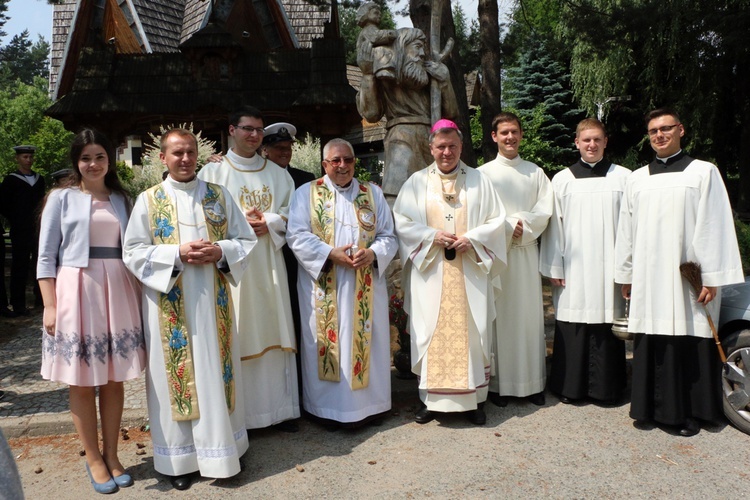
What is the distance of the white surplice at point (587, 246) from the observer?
200 inches

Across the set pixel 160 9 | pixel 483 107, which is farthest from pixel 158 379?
pixel 160 9

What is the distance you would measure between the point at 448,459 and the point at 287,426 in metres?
1.27

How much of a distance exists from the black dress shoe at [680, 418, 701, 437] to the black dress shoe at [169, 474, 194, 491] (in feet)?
10.7

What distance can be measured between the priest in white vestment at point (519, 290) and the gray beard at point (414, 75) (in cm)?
107

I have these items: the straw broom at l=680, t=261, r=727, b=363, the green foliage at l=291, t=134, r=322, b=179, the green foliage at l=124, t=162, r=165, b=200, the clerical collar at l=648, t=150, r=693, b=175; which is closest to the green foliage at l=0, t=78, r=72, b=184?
the green foliage at l=291, t=134, r=322, b=179

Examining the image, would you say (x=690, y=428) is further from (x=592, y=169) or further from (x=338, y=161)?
(x=338, y=161)

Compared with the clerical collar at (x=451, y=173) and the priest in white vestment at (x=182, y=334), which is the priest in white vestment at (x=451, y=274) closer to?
the clerical collar at (x=451, y=173)

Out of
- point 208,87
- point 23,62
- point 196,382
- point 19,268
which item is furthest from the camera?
point 23,62

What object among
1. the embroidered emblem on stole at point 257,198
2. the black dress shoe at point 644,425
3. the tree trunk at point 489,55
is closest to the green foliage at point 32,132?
the tree trunk at point 489,55

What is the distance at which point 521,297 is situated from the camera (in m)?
5.25

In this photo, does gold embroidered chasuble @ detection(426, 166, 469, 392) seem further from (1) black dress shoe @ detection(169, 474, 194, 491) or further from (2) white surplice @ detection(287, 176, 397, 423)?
(1) black dress shoe @ detection(169, 474, 194, 491)

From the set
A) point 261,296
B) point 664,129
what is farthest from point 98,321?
point 664,129

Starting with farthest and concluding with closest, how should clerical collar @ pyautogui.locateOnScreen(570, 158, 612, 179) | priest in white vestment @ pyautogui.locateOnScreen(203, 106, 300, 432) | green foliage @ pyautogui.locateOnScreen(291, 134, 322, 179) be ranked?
green foliage @ pyautogui.locateOnScreen(291, 134, 322, 179) → clerical collar @ pyautogui.locateOnScreen(570, 158, 612, 179) → priest in white vestment @ pyautogui.locateOnScreen(203, 106, 300, 432)

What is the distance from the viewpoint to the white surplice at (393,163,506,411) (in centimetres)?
481
